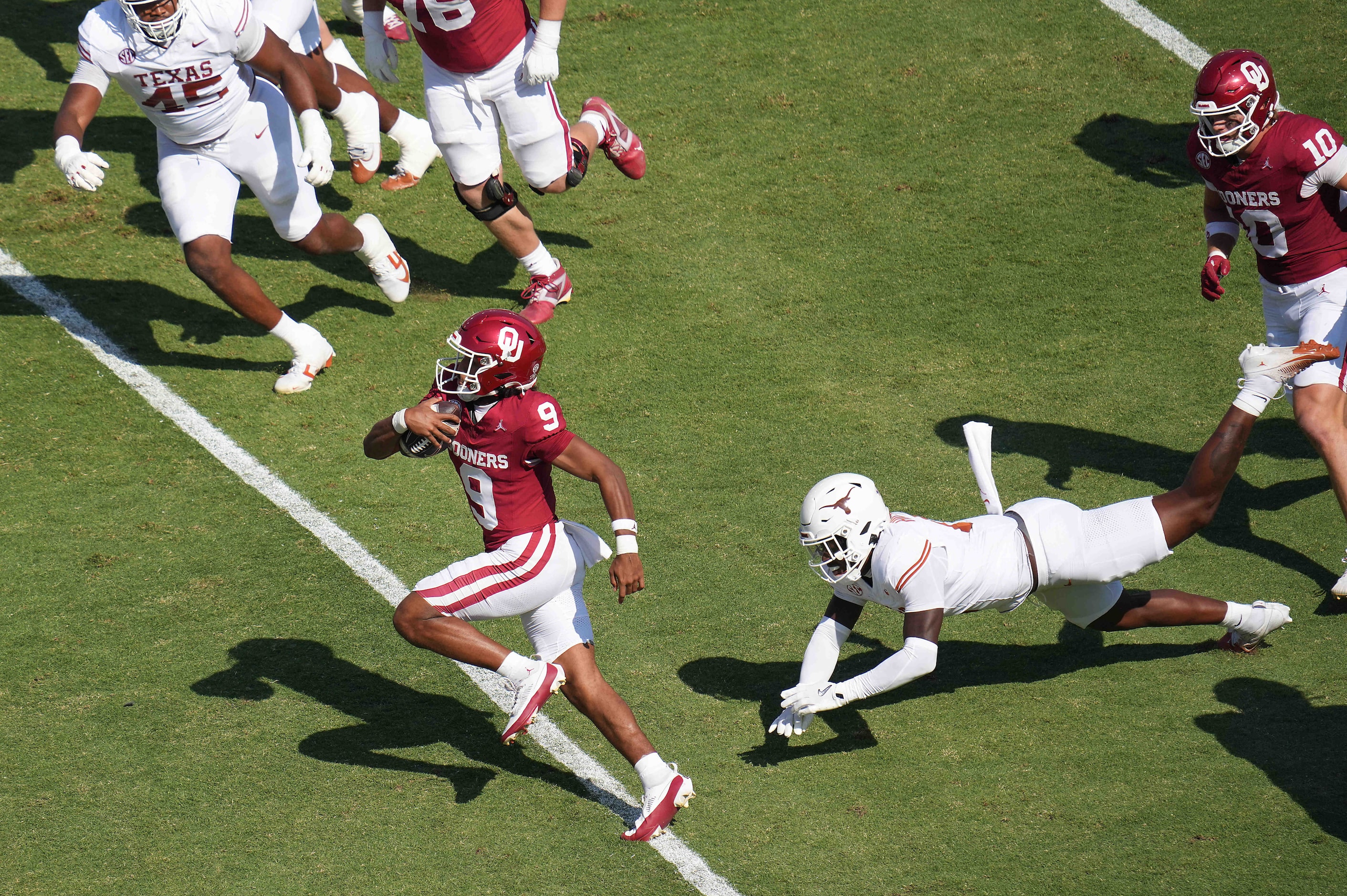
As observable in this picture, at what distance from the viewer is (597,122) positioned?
8.63 meters

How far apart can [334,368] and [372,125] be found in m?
1.86

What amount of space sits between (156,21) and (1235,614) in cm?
613

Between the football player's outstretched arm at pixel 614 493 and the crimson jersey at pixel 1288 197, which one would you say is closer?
the football player's outstretched arm at pixel 614 493

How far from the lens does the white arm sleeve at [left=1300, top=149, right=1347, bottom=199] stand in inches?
243

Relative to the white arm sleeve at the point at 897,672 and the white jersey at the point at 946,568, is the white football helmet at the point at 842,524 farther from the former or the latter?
the white arm sleeve at the point at 897,672

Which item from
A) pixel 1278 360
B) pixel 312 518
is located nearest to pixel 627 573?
pixel 312 518

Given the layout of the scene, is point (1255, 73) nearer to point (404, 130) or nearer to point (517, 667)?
point (517, 667)

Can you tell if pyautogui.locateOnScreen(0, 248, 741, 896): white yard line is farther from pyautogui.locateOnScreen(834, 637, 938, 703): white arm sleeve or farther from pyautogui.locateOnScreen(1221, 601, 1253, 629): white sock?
pyautogui.locateOnScreen(1221, 601, 1253, 629): white sock

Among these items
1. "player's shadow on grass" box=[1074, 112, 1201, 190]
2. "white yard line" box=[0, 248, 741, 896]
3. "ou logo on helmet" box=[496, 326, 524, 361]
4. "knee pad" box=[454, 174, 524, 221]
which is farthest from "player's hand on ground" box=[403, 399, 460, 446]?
"player's shadow on grass" box=[1074, 112, 1201, 190]

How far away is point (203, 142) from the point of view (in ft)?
24.2

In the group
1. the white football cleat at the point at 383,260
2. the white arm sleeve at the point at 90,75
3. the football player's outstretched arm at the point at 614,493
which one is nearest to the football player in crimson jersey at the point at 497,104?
the white football cleat at the point at 383,260

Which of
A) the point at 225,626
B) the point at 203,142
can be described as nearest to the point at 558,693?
the point at 225,626

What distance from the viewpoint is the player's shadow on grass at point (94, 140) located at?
951 cm

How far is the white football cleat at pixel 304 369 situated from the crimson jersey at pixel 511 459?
2.88 m
